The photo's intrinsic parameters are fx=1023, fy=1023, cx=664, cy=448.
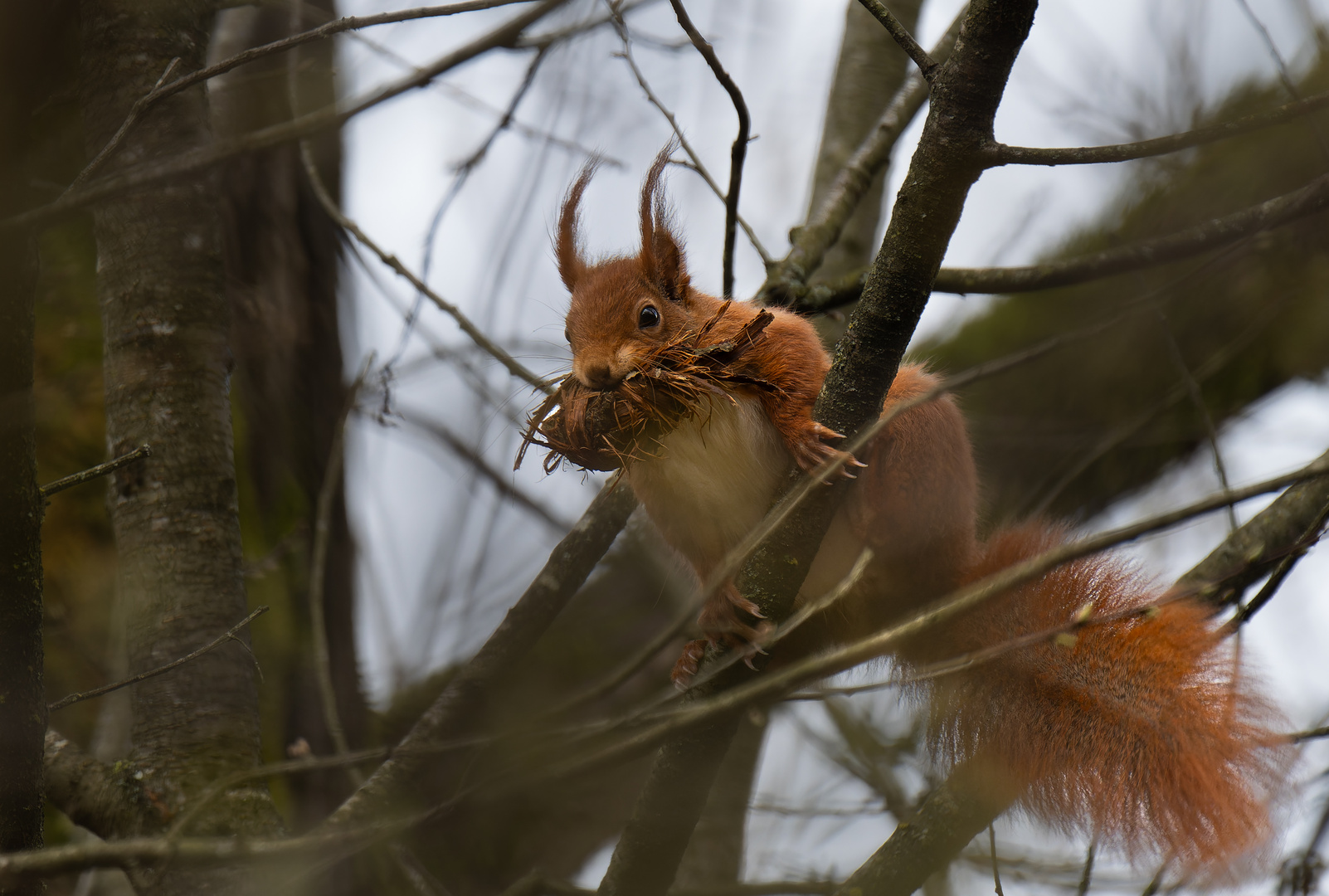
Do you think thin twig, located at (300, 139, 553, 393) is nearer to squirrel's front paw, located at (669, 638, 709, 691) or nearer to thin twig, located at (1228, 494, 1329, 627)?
squirrel's front paw, located at (669, 638, 709, 691)

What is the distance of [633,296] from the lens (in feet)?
6.66

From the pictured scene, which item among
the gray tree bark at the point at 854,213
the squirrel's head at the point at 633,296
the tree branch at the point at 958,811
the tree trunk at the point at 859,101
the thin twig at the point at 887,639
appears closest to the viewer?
the thin twig at the point at 887,639

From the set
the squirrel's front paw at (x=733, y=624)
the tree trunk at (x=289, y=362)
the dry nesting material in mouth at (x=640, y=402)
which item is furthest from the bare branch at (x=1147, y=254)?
the tree trunk at (x=289, y=362)

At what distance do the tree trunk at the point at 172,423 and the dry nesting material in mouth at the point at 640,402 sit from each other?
626 mm

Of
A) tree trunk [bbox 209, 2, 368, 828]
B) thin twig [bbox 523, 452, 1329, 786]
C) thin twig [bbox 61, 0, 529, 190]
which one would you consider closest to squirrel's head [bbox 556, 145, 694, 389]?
thin twig [bbox 61, 0, 529, 190]

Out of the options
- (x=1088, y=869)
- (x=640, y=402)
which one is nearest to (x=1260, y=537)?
(x=1088, y=869)

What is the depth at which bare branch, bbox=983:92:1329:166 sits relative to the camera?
1.16m

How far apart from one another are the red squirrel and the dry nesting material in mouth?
0.03m

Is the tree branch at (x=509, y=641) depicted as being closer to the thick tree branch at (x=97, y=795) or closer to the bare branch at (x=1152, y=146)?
the thick tree branch at (x=97, y=795)

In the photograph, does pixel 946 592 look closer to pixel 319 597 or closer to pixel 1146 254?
pixel 1146 254

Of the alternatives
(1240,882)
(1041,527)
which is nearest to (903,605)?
(1041,527)

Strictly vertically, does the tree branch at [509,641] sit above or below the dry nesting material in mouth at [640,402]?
below

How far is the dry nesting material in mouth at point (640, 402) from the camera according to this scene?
5.80ft

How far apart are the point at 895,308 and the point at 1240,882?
1.05m
